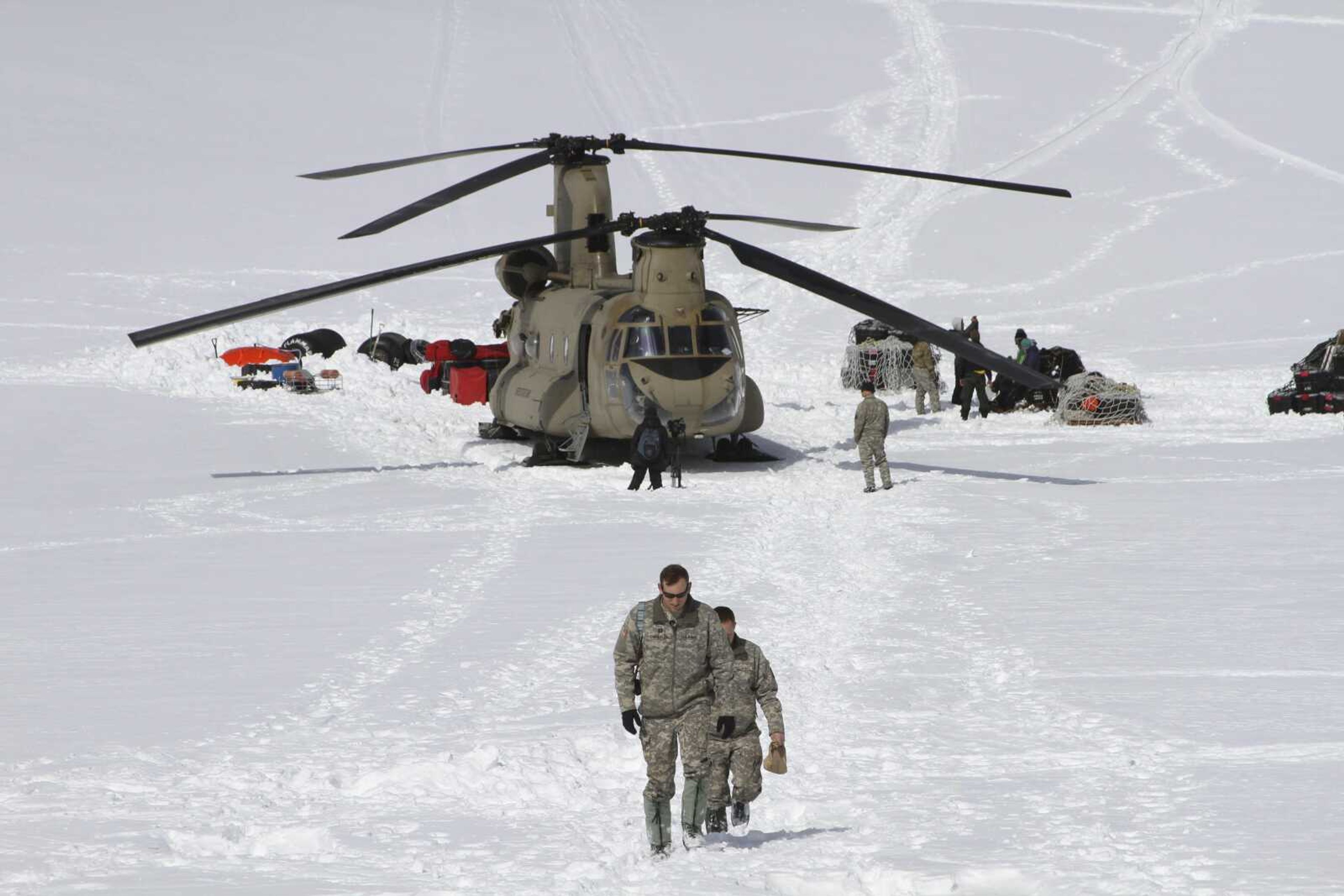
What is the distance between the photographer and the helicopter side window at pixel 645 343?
19703mm

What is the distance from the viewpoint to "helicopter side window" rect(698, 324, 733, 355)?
19.8 meters

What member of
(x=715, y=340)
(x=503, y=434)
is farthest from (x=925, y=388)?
(x=715, y=340)

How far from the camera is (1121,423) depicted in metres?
24.4

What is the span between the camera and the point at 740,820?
7.61 metres

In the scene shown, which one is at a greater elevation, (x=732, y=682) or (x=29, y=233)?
(x=29, y=233)

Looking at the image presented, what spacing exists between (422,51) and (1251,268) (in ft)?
115

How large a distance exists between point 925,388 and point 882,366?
110 inches

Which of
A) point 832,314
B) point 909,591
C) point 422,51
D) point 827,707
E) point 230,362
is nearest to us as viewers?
point 827,707

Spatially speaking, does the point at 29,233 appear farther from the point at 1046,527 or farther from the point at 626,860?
the point at 626,860

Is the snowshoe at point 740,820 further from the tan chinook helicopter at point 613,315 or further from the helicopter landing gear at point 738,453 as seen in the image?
the helicopter landing gear at point 738,453

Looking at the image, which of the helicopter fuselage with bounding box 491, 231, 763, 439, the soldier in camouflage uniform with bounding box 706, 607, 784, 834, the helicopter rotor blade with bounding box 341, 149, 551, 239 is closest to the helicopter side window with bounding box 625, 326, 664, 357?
the helicopter fuselage with bounding box 491, 231, 763, 439

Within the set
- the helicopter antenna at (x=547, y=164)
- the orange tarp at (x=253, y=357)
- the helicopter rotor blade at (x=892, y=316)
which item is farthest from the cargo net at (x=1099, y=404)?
the orange tarp at (x=253, y=357)

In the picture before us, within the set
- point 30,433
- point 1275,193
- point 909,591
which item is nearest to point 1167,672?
point 909,591

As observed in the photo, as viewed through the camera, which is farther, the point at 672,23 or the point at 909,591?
the point at 672,23
